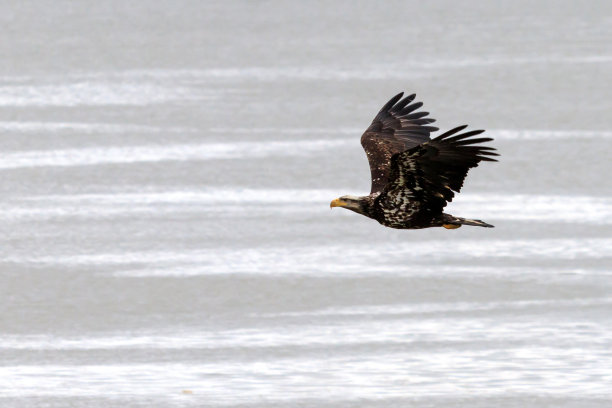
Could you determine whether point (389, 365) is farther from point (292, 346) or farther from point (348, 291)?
point (348, 291)

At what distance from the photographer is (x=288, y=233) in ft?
59.9

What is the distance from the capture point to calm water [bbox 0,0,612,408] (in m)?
13.5

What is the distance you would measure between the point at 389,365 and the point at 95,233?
5.73 m

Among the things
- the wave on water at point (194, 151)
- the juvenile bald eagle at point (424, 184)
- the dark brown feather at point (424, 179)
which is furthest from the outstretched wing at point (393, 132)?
the wave on water at point (194, 151)

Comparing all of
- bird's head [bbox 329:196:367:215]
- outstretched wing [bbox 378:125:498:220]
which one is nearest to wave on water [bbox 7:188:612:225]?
bird's head [bbox 329:196:367:215]

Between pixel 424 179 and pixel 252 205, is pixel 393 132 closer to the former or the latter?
pixel 424 179

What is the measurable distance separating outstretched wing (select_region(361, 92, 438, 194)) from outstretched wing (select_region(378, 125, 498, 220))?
1.33 metres

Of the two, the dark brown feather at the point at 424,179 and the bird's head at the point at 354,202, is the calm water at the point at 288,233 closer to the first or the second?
the bird's head at the point at 354,202

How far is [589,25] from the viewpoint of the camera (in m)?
34.6

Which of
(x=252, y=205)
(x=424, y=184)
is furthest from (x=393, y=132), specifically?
(x=252, y=205)

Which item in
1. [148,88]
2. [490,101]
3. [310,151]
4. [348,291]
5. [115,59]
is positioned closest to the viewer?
[348,291]

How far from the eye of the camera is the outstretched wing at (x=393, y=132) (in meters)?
12.0

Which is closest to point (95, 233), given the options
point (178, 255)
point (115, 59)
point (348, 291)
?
point (178, 255)

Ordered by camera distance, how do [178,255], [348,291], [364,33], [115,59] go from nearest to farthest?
[348,291] < [178,255] < [115,59] < [364,33]
